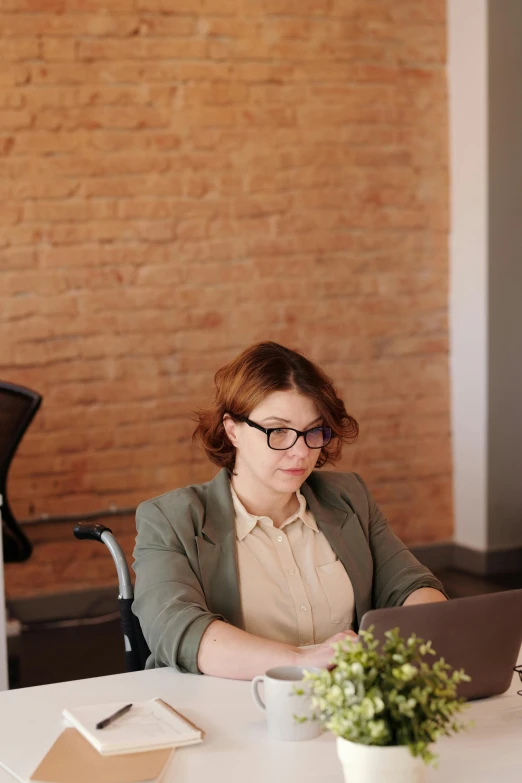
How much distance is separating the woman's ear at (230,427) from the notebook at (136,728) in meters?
0.69

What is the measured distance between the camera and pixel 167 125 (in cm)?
456

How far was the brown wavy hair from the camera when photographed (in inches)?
83.6

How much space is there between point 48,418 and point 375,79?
7.18 ft

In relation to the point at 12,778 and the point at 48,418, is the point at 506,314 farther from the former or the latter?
the point at 12,778

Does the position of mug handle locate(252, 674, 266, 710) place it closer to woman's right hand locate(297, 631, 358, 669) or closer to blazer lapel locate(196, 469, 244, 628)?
woman's right hand locate(297, 631, 358, 669)

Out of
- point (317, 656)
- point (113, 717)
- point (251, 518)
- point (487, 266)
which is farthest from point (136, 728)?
point (487, 266)

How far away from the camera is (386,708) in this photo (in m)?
1.21

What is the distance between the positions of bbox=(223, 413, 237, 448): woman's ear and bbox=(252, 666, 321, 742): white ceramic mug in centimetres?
76

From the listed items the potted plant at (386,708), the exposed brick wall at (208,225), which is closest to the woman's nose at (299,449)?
the potted plant at (386,708)

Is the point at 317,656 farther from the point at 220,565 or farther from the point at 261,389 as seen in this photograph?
the point at 261,389

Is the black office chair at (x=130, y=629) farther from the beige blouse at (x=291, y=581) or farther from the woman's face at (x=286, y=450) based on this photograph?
the woman's face at (x=286, y=450)

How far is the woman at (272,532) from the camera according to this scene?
202 centimetres

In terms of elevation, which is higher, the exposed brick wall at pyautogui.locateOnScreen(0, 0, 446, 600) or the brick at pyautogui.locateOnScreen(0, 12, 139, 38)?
the brick at pyautogui.locateOnScreen(0, 12, 139, 38)

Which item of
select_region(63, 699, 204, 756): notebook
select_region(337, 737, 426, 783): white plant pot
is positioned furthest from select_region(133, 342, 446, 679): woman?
select_region(337, 737, 426, 783): white plant pot
